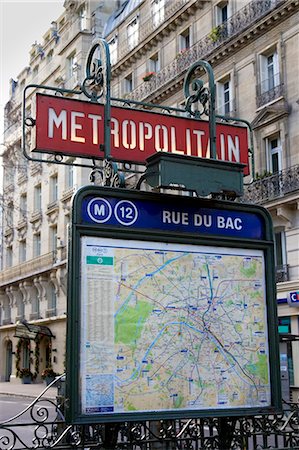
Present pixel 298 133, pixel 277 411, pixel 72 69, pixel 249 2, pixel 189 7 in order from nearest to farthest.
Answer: pixel 277 411 → pixel 298 133 → pixel 249 2 → pixel 189 7 → pixel 72 69

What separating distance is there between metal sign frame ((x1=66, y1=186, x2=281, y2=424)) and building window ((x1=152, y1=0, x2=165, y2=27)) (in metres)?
29.0

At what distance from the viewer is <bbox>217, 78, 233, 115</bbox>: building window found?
27.4 meters

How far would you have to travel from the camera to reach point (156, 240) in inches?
175

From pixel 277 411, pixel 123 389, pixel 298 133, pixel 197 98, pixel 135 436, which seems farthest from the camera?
pixel 298 133

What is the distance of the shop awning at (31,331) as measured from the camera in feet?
133

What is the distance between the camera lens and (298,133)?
907 inches

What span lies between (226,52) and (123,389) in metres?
24.7

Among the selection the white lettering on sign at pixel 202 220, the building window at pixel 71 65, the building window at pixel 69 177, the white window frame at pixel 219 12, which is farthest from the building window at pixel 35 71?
the white lettering on sign at pixel 202 220

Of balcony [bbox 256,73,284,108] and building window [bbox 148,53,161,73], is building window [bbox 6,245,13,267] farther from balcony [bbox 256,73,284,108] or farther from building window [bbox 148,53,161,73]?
balcony [bbox 256,73,284,108]

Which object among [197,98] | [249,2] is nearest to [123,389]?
[197,98]

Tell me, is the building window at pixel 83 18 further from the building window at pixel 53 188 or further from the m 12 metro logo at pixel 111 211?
the m 12 metro logo at pixel 111 211

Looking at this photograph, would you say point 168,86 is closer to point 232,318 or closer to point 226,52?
point 226,52

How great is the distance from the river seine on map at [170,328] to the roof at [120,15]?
3250 cm

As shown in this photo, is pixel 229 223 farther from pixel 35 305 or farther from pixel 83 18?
pixel 35 305
